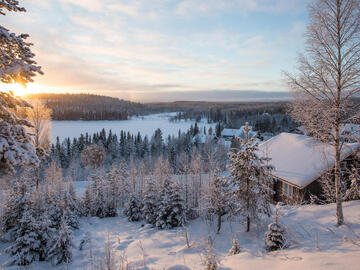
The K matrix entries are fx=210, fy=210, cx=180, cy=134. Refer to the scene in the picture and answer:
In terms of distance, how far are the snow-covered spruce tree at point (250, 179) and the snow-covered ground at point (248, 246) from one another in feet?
4.62

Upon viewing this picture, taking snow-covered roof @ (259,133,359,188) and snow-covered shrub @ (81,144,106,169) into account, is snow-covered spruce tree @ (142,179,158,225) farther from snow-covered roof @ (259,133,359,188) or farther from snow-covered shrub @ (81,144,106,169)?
snow-covered shrub @ (81,144,106,169)

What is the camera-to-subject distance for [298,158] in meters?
19.3

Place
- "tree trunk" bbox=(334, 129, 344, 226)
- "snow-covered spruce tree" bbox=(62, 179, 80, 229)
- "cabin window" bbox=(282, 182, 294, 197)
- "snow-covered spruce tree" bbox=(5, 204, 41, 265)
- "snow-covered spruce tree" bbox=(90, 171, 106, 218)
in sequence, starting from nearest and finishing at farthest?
"tree trunk" bbox=(334, 129, 344, 226) < "snow-covered spruce tree" bbox=(5, 204, 41, 265) < "cabin window" bbox=(282, 182, 294, 197) < "snow-covered spruce tree" bbox=(62, 179, 80, 229) < "snow-covered spruce tree" bbox=(90, 171, 106, 218)

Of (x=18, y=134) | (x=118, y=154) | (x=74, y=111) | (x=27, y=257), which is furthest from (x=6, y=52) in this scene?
(x=74, y=111)

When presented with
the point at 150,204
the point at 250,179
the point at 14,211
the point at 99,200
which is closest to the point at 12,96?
the point at 250,179

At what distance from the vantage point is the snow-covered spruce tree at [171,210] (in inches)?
693

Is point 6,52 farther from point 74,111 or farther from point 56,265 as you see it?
point 74,111

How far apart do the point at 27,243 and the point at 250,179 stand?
41.3 ft

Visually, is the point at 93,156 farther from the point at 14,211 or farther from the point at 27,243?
the point at 27,243

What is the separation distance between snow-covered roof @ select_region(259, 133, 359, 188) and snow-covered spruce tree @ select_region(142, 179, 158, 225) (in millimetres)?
10874

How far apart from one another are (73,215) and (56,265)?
326 inches

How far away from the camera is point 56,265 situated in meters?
11.4

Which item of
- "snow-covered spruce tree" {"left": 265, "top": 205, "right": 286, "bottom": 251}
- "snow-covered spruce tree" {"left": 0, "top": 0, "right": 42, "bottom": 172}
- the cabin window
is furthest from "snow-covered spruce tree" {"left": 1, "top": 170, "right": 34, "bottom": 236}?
the cabin window

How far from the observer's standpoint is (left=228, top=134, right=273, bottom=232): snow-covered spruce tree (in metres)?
12.0
